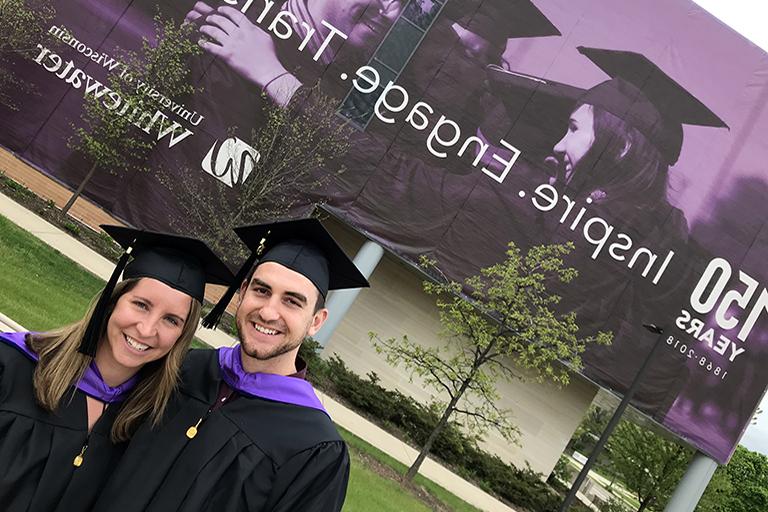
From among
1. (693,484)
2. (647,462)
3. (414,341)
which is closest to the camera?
(693,484)

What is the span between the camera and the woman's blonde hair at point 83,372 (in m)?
2.24

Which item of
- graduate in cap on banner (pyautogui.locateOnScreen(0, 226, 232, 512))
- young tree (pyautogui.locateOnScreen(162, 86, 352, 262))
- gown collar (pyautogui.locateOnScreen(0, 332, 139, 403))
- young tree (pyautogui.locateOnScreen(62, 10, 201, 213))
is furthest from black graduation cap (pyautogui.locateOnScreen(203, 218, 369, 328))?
young tree (pyautogui.locateOnScreen(62, 10, 201, 213))

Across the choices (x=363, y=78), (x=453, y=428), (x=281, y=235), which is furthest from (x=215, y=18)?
(x=281, y=235)

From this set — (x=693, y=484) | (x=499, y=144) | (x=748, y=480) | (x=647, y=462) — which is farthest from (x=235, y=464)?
(x=748, y=480)

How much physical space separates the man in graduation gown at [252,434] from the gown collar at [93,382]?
223 millimetres

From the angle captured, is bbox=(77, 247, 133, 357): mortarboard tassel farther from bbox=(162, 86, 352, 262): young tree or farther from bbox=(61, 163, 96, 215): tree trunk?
bbox=(61, 163, 96, 215): tree trunk

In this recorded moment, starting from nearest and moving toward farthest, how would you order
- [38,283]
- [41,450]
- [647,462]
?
[41,450], [38,283], [647,462]

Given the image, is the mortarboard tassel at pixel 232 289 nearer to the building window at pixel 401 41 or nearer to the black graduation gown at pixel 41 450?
the black graduation gown at pixel 41 450

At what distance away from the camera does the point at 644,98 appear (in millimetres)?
15930

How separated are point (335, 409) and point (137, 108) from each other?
878 cm

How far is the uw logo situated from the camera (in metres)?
14.9

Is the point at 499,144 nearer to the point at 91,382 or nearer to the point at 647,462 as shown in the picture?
the point at 647,462

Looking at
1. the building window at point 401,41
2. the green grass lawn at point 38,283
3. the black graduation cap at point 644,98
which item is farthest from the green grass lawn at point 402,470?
the black graduation cap at point 644,98

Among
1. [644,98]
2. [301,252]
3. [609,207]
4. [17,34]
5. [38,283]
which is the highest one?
[644,98]
